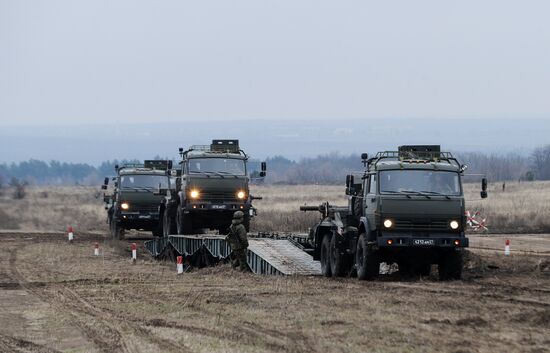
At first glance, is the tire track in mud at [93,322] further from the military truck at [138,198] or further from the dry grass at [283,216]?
the dry grass at [283,216]

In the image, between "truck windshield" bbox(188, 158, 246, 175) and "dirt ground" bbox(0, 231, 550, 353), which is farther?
"truck windshield" bbox(188, 158, 246, 175)

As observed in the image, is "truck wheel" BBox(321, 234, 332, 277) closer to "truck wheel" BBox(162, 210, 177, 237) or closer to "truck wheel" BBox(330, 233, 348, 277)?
"truck wheel" BBox(330, 233, 348, 277)

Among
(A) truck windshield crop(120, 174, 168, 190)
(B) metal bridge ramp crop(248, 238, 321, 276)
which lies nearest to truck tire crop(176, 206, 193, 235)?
(B) metal bridge ramp crop(248, 238, 321, 276)

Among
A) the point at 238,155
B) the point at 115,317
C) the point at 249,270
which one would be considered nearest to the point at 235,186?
the point at 238,155

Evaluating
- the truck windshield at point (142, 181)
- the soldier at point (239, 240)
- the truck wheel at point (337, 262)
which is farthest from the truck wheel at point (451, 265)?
the truck windshield at point (142, 181)

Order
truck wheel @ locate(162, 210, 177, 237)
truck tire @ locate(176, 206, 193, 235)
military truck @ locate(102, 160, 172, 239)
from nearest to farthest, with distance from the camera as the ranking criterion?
truck tire @ locate(176, 206, 193, 235) < truck wheel @ locate(162, 210, 177, 237) < military truck @ locate(102, 160, 172, 239)

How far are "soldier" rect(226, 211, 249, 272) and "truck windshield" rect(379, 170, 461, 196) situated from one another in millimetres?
4778

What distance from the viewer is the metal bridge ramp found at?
2398cm

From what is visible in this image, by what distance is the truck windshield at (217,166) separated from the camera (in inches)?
1297

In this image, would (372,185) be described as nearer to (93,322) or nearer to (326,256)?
(326,256)

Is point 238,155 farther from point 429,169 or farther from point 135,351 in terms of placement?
point 135,351

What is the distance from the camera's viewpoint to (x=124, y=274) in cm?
2605

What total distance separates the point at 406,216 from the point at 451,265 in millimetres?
1447

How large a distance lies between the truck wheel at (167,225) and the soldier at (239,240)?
30.4 ft
